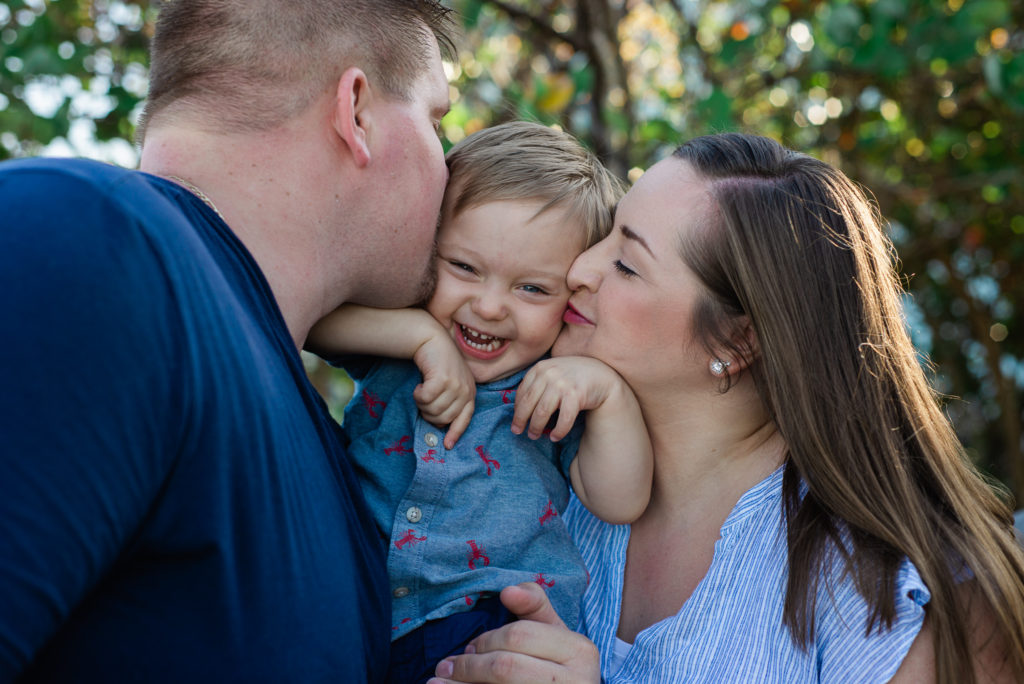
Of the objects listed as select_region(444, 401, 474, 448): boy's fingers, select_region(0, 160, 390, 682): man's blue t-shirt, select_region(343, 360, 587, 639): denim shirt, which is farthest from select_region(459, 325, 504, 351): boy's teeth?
select_region(0, 160, 390, 682): man's blue t-shirt

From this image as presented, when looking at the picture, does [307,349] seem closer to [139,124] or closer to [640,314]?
[139,124]

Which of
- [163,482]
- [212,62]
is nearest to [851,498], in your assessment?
[163,482]

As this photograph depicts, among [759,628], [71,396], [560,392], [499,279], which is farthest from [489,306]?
[71,396]

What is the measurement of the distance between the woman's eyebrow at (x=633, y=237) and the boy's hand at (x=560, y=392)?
324 millimetres

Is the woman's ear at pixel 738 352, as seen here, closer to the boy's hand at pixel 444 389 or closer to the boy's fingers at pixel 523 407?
the boy's fingers at pixel 523 407

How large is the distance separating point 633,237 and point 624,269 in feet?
0.29

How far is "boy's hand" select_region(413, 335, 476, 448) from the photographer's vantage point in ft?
7.07

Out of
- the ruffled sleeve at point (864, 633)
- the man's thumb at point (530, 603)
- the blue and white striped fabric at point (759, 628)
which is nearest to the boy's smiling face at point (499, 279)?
the man's thumb at point (530, 603)

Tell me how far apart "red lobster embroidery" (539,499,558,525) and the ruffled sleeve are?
68 cm

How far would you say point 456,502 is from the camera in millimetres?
2160

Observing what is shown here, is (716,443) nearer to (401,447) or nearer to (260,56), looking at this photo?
(401,447)

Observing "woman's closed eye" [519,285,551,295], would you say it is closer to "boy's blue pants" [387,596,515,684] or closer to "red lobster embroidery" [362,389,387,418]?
"red lobster embroidery" [362,389,387,418]

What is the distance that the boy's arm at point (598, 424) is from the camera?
2.18 metres

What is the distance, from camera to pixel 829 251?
2209 mm
